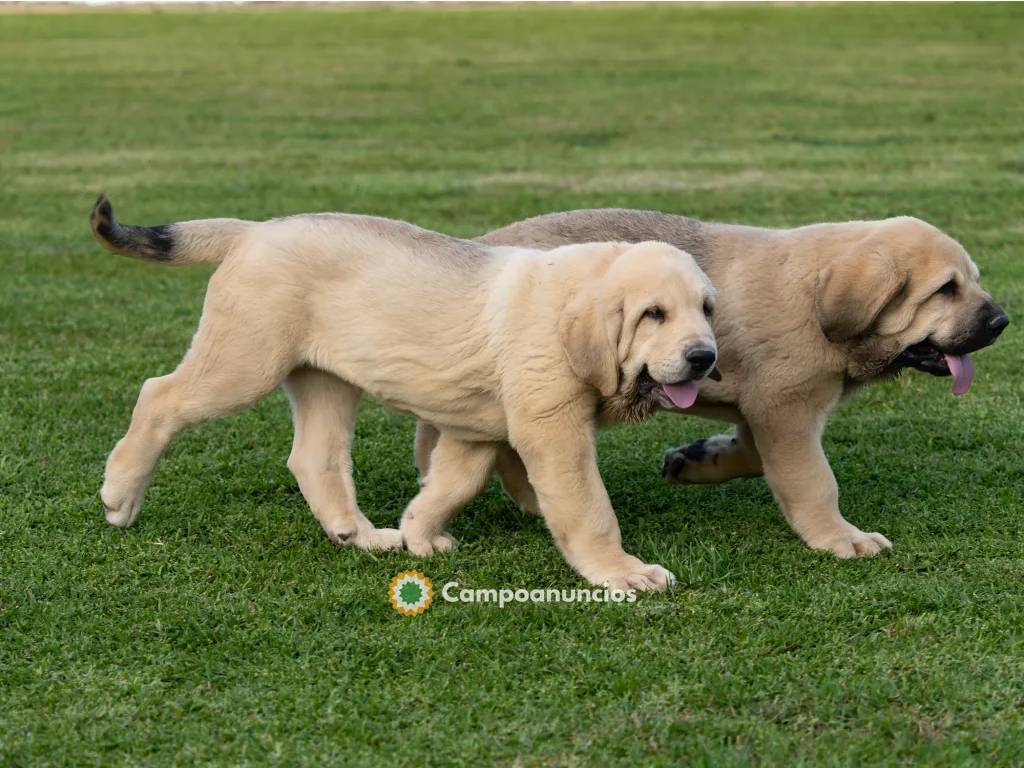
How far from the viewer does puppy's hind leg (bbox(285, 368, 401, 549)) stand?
549 centimetres

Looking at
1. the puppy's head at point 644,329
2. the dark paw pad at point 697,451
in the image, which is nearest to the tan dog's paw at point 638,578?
the puppy's head at point 644,329

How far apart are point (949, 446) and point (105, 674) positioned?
395 cm

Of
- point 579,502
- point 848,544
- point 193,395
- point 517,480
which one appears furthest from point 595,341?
point 193,395

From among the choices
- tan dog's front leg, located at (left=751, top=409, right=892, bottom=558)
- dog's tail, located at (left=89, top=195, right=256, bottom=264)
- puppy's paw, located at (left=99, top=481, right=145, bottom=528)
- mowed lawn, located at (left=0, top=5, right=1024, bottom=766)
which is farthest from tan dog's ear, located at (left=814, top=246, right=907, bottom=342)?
puppy's paw, located at (left=99, top=481, right=145, bottom=528)

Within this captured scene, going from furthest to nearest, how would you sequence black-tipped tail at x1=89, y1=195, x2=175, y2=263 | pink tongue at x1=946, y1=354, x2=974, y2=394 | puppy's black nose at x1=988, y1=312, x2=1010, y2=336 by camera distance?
1. black-tipped tail at x1=89, y1=195, x2=175, y2=263
2. pink tongue at x1=946, y1=354, x2=974, y2=394
3. puppy's black nose at x1=988, y1=312, x2=1010, y2=336

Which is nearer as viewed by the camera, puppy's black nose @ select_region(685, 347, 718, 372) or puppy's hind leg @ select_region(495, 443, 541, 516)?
puppy's black nose @ select_region(685, 347, 718, 372)

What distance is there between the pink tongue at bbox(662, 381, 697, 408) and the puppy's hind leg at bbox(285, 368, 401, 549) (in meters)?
1.25

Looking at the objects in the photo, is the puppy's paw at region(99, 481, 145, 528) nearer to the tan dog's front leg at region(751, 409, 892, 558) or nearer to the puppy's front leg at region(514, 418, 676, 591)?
the puppy's front leg at region(514, 418, 676, 591)

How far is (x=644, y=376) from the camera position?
4875 mm

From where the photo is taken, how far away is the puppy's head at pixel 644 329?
470 cm

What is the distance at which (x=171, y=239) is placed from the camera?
5422 mm

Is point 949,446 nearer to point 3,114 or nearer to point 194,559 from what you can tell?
point 194,559

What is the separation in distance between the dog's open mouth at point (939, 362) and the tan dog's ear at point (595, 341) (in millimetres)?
1137

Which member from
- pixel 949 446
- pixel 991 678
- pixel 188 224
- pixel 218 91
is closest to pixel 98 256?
pixel 188 224
